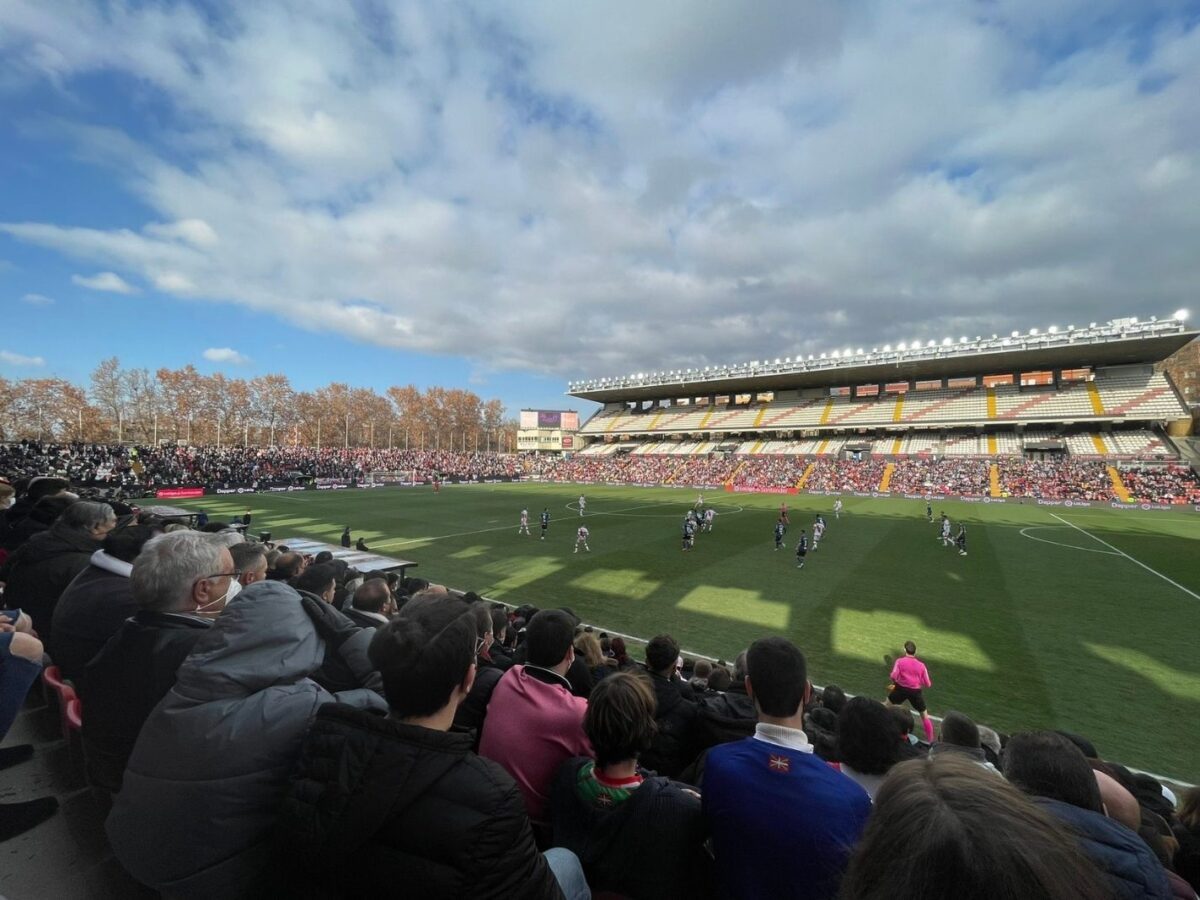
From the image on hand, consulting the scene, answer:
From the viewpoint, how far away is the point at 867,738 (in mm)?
3248

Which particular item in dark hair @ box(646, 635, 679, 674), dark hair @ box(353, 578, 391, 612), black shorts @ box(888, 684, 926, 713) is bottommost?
black shorts @ box(888, 684, 926, 713)

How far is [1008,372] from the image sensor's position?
192 ft

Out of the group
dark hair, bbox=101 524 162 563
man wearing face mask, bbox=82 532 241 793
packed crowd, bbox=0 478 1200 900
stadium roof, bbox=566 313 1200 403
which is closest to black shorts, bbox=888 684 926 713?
packed crowd, bbox=0 478 1200 900

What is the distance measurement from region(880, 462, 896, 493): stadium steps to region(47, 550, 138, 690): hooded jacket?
5280 cm

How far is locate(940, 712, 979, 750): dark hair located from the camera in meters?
4.55

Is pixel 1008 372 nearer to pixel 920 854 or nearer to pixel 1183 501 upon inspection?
pixel 1183 501

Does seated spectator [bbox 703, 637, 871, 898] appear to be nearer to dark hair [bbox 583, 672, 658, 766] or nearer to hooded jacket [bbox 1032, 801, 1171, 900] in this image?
dark hair [bbox 583, 672, 658, 766]

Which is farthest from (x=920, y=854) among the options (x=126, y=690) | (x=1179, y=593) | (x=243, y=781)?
(x=1179, y=593)

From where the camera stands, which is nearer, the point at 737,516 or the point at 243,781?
the point at 243,781

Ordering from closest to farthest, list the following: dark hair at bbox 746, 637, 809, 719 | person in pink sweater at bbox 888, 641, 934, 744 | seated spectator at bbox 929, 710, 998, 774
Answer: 1. dark hair at bbox 746, 637, 809, 719
2. seated spectator at bbox 929, 710, 998, 774
3. person in pink sweater at bbox 888, 641, 934, 744

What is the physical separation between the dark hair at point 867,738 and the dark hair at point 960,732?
5.91 feet

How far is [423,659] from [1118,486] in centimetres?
5724

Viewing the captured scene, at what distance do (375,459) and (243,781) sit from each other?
232ft

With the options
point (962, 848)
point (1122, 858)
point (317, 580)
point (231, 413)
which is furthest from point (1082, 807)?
point (231, 413)
